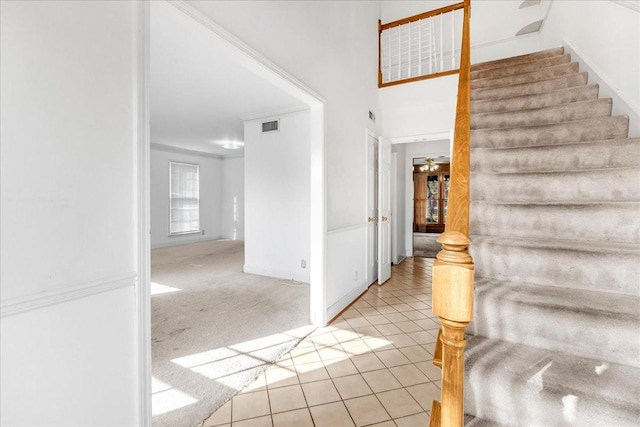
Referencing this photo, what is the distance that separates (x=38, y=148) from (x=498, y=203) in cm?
220

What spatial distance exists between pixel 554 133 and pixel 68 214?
2.90 meters

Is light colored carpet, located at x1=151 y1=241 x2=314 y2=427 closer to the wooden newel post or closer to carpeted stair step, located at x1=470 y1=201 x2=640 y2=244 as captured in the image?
the wooden newel post

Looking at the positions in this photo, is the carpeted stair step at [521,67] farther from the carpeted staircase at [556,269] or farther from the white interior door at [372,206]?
the white interior door at [372,206]

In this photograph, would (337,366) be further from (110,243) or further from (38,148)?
(38,148)

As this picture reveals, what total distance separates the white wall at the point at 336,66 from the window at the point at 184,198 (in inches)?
237

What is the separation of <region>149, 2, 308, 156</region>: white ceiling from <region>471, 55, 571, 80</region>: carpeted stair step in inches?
96.4

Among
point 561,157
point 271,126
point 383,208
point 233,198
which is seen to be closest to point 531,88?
point 561,157

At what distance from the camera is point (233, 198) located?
8734 millimetres

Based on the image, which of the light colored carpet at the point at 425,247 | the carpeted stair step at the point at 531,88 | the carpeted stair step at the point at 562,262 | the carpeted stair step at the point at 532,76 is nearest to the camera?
the carpeted stair step at the point at 562,262

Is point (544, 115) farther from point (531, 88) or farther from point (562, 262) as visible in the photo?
point (562, 262)

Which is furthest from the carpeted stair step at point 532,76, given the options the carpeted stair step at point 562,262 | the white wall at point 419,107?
the carpeted stair step at point 562,262

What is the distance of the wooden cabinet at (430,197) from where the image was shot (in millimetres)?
9414

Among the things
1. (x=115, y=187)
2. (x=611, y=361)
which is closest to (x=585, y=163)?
(x=611, y=361)

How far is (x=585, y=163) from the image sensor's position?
176cm
